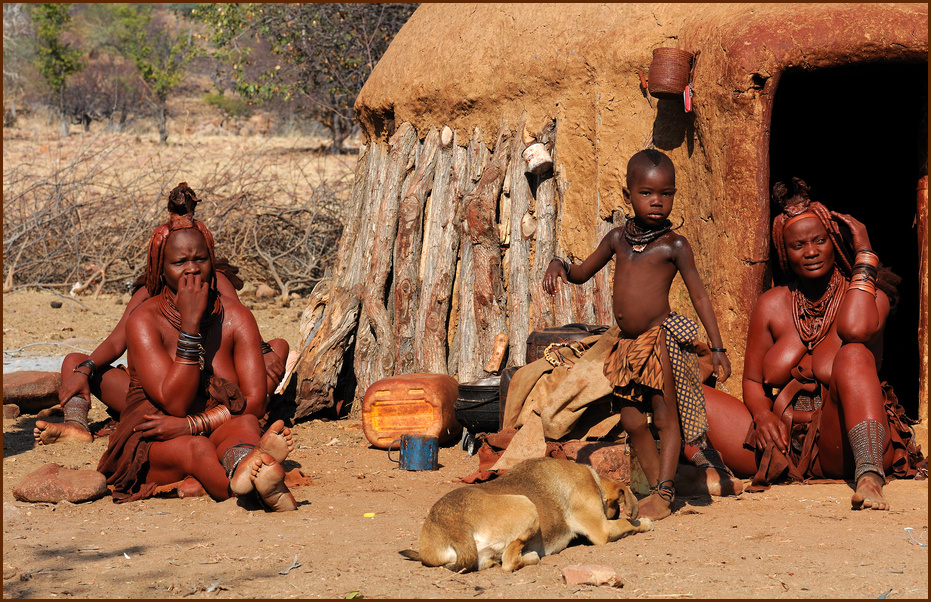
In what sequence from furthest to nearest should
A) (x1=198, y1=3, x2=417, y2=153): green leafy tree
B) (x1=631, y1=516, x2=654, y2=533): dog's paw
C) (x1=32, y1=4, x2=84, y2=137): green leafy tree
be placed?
(x1=32, y1=4, x2=84, y2=137): green leafy tree < (x1=198, y1=3, x2=417, y2=153): green leafy tree < (x1=631, y1=516, x2=654, y2=533): dog's paw

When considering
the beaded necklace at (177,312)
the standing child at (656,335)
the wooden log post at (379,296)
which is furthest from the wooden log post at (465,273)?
the standing child at (656,335)

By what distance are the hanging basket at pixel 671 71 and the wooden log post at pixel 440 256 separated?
1909 millimetres

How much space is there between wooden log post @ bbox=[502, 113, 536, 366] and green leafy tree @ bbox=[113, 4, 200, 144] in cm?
1744

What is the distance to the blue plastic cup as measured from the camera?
17.8 ft

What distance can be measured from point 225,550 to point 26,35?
1321 inches

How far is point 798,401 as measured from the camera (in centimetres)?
477

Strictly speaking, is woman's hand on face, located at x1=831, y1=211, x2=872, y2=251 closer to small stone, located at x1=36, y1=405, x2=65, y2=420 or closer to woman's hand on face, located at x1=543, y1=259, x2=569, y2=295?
woman's hand on face, located at x1=543, y1=259, x2=569, y2=295

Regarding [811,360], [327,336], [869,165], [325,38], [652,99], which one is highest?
[325,38]

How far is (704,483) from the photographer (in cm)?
457

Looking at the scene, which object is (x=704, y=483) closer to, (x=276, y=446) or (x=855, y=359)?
(x=855, y=359)

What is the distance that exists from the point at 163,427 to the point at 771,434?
3086mm

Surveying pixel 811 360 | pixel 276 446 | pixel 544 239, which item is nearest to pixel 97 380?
pixel 276 446

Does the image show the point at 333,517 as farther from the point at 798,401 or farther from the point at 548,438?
the point at 798,401

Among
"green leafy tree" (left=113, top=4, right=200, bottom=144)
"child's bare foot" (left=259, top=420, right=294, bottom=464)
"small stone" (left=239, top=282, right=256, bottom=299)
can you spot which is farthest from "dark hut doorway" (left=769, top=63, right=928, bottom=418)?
"green leafy tree" (left=113, top=4, right=200, bottom=144)
